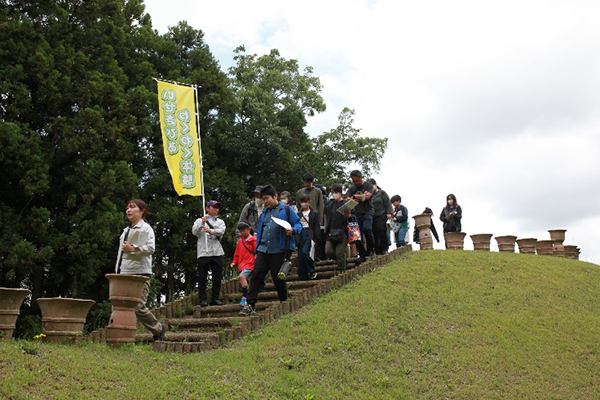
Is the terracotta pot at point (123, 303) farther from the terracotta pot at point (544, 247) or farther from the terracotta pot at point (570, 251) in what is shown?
the terracotta pot at point (570, 251)

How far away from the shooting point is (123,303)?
743 cm

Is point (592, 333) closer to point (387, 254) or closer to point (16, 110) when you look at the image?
point (387, 254)

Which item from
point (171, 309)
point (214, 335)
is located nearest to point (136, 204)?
point (214, 335)

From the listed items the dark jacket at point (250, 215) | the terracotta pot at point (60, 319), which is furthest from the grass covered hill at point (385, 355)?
the dark jacket at point (250, 215)

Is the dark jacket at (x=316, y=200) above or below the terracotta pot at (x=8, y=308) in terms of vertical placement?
above

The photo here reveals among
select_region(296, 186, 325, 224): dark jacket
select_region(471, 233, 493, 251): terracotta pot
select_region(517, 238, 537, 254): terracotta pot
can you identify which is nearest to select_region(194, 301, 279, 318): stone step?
select_region(296, 186, 325, 224): dark jacket

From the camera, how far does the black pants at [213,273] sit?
11.0 m

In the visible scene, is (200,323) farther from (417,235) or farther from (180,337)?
(417,235)

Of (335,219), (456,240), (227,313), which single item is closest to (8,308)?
(227,313)

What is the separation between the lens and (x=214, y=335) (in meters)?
8.47

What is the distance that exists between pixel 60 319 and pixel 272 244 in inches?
149

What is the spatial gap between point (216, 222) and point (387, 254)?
4.82m

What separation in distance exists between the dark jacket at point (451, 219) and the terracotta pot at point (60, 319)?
1208 cm

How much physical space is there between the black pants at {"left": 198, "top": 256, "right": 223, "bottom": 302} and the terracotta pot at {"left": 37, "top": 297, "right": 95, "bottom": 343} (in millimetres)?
3754
